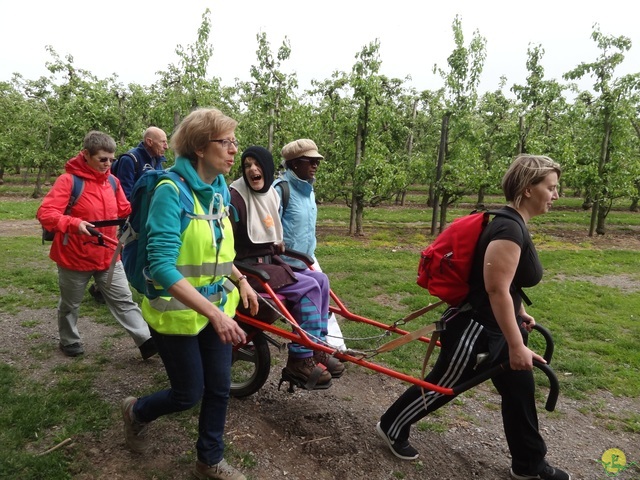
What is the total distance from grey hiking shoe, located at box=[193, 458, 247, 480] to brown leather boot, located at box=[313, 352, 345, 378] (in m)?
1.00

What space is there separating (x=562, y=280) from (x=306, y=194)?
669 centimetres

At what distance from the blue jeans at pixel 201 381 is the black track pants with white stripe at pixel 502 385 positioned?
131 centimetres

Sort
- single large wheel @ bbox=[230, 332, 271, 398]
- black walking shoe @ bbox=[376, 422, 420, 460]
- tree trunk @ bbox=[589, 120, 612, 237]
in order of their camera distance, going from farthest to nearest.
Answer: tree trunk @ bbox=[589, 120, 612, 237], single large wheel @ bbox=[230, 332, 271, 398], black walking shoe @ bbox=[376, 422, 420, 460]

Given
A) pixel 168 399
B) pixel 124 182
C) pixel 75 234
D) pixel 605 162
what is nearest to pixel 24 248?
pixel 124 182

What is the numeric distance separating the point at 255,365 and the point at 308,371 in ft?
1.96

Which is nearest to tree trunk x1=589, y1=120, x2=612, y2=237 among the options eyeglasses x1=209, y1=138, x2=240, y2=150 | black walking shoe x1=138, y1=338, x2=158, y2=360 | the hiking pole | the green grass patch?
black walking shoe x1=138, y1=338, x2=158, y2=360

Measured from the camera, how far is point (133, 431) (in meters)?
3.04

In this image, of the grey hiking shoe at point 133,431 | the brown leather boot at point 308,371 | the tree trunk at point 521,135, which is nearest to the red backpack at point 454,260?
the brown leather boot at point 308,371

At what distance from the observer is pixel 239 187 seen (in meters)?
3.77

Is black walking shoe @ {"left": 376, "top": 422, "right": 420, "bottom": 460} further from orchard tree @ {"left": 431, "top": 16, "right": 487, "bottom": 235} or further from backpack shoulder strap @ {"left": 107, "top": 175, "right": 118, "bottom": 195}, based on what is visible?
orchard tree @ {"left": 431, "top": 16, "right": 487, "bottom": 235}

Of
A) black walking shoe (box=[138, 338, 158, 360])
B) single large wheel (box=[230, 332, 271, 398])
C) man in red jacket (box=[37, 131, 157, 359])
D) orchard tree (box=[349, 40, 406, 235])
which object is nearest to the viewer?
single large wheel (box=[230, 332, 271, 398])
